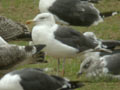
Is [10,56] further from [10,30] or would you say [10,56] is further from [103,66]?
[10,30]

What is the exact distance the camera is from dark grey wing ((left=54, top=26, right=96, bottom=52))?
28.0 ft

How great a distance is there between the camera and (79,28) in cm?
1287

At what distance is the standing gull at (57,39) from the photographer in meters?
8.37

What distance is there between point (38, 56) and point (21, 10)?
588 centimetres

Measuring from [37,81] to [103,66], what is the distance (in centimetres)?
199

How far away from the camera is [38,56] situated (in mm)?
8562

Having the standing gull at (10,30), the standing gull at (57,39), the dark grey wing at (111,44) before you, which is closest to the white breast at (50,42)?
the standing gull at (57,39)

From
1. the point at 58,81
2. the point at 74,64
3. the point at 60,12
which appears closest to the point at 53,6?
the point at 60,12

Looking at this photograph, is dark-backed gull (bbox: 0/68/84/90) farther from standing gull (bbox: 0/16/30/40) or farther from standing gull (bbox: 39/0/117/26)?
standing gull (bbox: 0/16/30/40)

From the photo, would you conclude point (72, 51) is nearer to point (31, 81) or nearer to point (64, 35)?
point (64, 35)

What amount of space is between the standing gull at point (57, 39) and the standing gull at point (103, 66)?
0.28m

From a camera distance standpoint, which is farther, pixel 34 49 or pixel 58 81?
pixel 34 49

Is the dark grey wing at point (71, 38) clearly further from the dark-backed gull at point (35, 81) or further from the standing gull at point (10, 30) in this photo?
the standing gull at point (10, 30)

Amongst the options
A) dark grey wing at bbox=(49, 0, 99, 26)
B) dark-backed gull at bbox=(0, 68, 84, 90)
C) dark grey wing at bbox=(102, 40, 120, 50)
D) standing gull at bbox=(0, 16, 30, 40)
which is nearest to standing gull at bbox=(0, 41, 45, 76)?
dark-backed gull at bbox=(0, 68, 84, 90)
